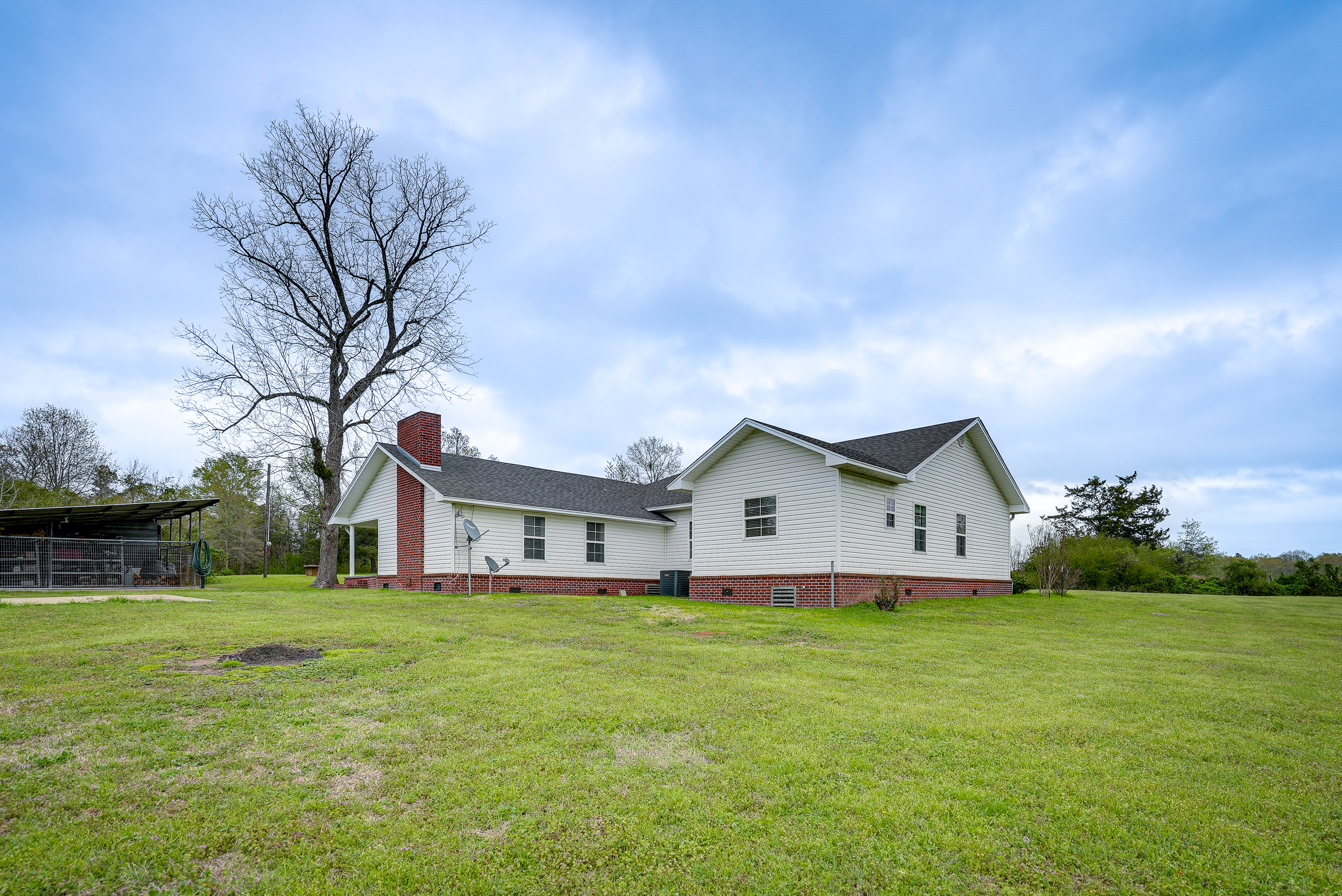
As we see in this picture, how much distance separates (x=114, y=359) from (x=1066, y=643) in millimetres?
32724

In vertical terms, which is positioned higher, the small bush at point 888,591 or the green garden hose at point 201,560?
the green garden hose at point 201,560

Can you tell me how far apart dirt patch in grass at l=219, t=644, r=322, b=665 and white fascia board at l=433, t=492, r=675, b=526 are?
1156cm

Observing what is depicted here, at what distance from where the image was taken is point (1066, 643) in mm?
10617

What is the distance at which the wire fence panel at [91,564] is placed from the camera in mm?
18531

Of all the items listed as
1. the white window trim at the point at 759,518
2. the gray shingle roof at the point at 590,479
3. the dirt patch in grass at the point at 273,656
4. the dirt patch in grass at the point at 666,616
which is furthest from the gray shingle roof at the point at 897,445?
the dirt patch in grass at the point at 273,656

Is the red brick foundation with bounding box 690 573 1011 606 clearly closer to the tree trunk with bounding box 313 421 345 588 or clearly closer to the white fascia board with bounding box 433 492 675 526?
the white fascia board with bounding box 433 492 675 526

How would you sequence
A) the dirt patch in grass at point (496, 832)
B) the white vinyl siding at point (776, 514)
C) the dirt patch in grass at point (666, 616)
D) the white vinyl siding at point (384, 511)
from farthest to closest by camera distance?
the white vinyl siding at point (384, 511) → the white vinyl siding at point (776, 514) → the dirt patch in grass at point (666, 616) → the dirt patch in grass at point (496, 832)

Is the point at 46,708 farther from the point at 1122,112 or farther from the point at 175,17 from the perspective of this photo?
the point at 1122,112

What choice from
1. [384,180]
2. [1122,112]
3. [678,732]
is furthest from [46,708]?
[384,180]

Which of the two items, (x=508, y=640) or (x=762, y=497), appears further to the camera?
(x=762, y=497)

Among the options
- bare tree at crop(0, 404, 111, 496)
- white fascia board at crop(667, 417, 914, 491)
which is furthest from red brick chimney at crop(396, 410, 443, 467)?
bare tree at crop(0, 404, 111, 496)

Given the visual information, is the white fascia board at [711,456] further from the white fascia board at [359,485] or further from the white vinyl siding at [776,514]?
the white fascia board at [359,485]

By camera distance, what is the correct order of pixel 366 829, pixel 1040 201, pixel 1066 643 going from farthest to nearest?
pixel 1040 201, pixel 1066 643, pixel 366 829

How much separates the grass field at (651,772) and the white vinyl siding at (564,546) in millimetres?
11495
